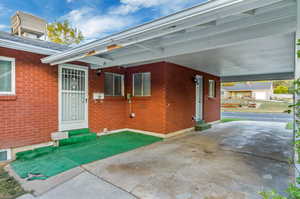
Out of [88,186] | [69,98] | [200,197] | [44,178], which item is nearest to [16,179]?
[44,178]

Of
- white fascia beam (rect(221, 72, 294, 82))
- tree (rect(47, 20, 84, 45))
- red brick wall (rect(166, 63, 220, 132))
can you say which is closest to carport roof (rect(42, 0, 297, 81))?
red brick wall (rect(166, 63, 220, 132))

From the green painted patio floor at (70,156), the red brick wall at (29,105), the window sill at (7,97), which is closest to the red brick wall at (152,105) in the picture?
the green painted patio floor at (70,156)

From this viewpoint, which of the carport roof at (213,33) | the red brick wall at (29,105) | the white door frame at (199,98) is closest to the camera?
the carport roof at (213,33)

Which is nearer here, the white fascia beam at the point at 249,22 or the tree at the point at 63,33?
the white fascia beam at the point at 249,22

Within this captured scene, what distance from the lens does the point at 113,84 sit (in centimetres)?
631

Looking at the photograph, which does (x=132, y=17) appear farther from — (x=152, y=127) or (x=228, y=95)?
(x=228, y=95)

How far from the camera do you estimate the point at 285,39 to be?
3.50 metres

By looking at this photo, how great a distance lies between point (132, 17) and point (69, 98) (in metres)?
3.99

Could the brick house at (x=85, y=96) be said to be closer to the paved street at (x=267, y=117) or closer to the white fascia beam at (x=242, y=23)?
the white fascia beam at (x=242, y=23)

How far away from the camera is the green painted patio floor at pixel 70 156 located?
295 cm

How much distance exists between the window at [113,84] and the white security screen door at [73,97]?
0.85 m

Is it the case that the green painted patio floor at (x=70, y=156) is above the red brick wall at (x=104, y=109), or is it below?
below

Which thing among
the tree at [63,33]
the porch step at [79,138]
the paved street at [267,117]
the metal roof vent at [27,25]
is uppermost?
the tree at [63,33]

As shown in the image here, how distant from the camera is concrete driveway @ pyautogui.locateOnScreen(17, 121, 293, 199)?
227cm
